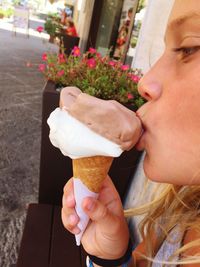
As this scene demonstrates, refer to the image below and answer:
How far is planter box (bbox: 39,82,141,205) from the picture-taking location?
2408 millimetres

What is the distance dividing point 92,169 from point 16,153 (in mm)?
3144

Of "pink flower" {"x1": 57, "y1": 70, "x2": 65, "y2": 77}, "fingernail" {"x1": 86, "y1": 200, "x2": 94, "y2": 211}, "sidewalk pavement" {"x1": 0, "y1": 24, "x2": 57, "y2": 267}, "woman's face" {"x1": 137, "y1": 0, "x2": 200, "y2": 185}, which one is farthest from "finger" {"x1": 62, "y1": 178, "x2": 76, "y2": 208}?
"pink flower" {"x1": 57, "y1": 70, "x2": 65, "y2": 77}

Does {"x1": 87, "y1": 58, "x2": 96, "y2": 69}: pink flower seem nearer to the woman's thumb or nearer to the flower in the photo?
the flower

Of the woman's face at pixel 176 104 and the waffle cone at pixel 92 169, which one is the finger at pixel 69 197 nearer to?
the waffle cone at pixel 92 169

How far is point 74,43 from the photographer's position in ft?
31.8

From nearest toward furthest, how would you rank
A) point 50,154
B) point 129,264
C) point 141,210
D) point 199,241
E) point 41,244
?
point 199,241 < point 129,264 < point 141,210 < point 41,244 < point 50,154

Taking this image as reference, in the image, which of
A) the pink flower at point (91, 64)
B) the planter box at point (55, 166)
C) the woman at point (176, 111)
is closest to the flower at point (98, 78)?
the pink flower at point (91, 64)

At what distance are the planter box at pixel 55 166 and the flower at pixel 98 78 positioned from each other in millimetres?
180

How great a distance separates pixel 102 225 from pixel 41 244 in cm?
74

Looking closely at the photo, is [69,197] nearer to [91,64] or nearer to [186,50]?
[186,50]

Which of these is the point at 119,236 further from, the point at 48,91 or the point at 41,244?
the point at 48,91

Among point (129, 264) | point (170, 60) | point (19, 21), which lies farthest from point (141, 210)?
point (19, 21)

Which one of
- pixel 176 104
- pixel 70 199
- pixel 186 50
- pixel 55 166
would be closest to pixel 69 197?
pixel 70 199

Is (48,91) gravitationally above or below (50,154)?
above
